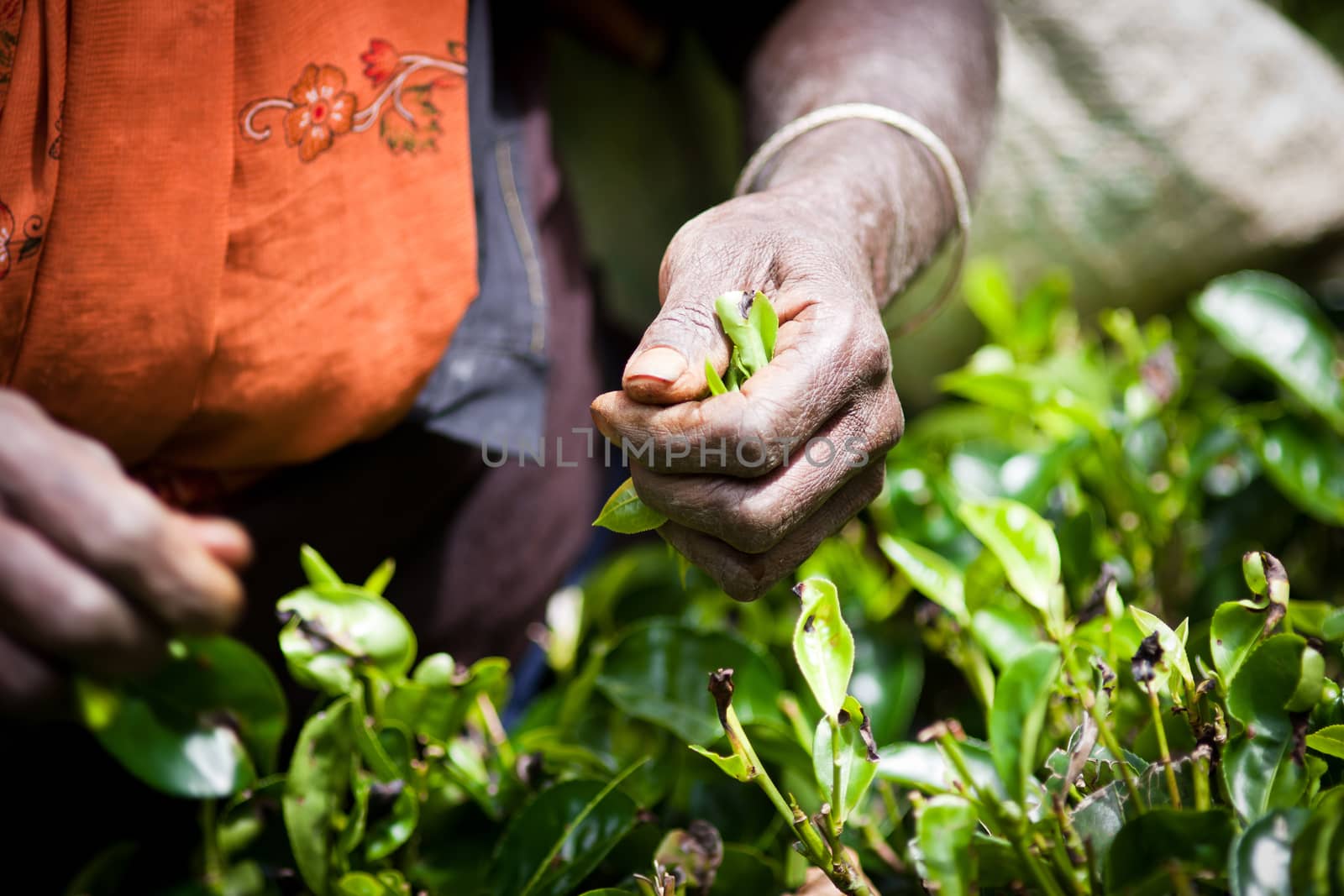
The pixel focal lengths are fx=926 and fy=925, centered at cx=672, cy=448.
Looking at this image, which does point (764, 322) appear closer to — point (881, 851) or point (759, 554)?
point (759, 554)

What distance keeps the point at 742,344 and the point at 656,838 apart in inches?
9.5

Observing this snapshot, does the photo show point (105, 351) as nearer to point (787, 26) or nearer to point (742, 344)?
point (742, 344)

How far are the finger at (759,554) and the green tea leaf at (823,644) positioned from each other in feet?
0.07

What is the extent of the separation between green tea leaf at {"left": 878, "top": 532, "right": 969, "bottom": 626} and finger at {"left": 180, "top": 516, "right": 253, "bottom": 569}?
0.99 feet

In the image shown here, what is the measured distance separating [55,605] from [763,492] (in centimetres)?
23

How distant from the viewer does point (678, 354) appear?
340mm

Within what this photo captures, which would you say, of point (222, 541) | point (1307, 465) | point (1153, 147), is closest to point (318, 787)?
point (222, 541)

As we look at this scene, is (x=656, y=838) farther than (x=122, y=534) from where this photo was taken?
Yes

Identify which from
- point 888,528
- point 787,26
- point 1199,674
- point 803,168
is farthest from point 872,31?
point 1199,674

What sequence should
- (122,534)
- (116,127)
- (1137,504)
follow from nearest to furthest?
(122,534) < (116,127) < (1137,504)

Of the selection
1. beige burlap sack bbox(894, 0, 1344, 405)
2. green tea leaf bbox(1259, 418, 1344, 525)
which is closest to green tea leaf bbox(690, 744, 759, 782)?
green tea leaf bbox(1259, 418, 1344, 525)

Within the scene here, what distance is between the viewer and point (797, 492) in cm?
36

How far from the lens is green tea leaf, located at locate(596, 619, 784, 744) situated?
48cm

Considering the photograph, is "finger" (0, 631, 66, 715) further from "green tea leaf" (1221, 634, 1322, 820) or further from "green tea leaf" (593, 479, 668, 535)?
"green tea leaf" (1221, 634, 1322, 820)
